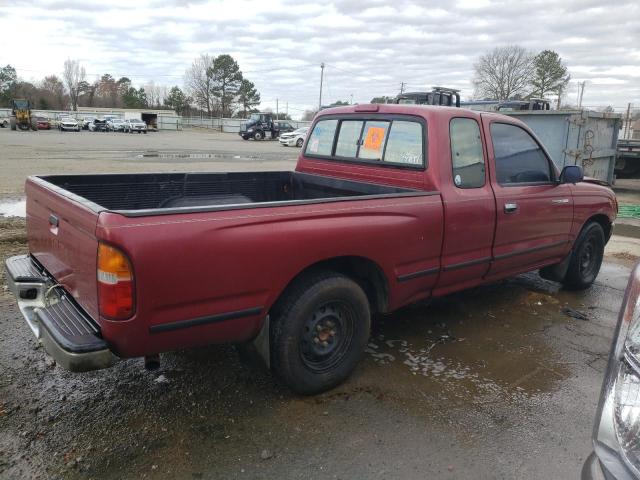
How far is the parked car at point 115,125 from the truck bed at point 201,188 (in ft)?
182

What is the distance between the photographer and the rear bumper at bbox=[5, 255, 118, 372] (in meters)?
2.40

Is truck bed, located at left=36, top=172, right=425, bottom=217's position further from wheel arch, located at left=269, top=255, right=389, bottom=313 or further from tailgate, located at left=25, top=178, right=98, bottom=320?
wheel arch, located at left=269, top=255, right=389, bottom=313

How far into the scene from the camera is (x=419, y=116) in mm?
3938

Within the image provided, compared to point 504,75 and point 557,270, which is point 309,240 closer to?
point 557,270

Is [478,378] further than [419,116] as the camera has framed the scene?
No

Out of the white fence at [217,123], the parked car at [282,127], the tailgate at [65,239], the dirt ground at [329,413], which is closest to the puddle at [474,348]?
the dirt ground at [329,413]

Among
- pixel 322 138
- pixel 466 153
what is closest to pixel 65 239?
pixel 322 138

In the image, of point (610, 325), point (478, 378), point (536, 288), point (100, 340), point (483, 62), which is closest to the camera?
point (100, 340)

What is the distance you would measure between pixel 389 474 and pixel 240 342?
1.11 m

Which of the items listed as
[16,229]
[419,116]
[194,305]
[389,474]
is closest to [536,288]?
[419,116]

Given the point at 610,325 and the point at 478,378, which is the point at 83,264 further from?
the point at 610,325

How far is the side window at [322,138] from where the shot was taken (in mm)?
4795

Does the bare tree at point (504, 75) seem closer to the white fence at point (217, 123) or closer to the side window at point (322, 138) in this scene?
the white fence at point (217, 123)

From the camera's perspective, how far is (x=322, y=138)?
4.89 m
